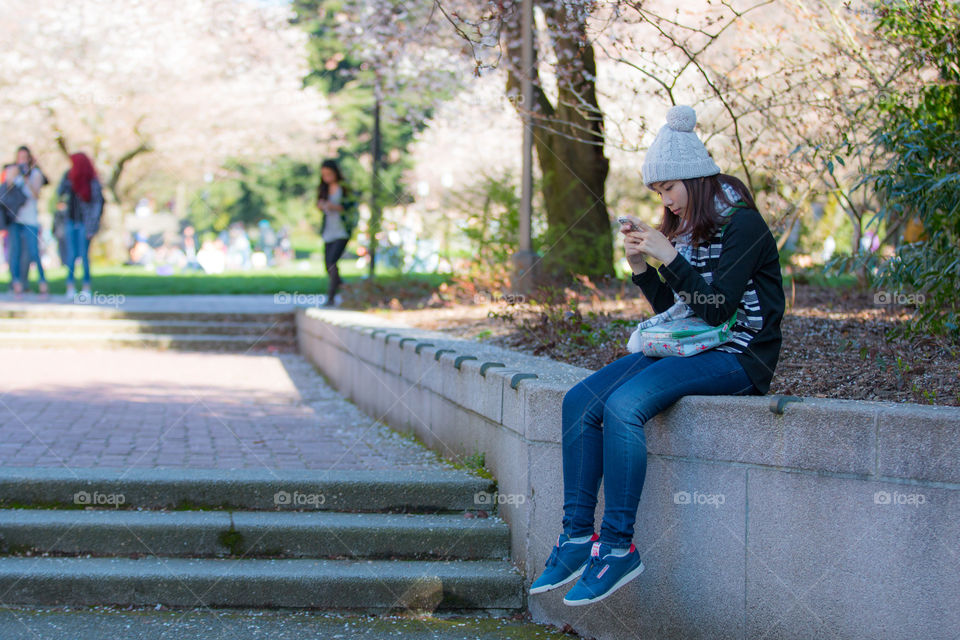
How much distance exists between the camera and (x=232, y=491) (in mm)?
5078

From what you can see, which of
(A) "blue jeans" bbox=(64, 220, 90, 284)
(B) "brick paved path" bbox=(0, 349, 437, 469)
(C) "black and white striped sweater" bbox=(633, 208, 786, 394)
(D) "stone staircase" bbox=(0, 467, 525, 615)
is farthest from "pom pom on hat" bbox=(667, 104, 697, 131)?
(A) "blue jeans" bbox=(64, 220, 90, 284)

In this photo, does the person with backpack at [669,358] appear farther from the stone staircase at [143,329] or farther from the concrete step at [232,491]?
the stone staircase at [143,329]

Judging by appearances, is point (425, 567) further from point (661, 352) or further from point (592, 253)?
point (592, 253)

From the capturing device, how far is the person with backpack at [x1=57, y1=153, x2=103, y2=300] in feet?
43.8

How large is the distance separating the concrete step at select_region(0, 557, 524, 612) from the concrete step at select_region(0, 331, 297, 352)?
739cm

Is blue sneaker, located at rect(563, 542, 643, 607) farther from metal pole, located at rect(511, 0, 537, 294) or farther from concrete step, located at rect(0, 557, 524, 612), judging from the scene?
metal pole, located at rect(511, 0, 537, 294)

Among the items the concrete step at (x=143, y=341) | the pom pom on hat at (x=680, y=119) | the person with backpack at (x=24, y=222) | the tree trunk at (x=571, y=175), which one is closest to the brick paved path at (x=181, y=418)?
the concrete step at (x=143, y=341)

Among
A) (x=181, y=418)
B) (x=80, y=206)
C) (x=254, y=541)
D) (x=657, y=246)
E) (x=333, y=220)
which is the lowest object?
(x=254, y=541)

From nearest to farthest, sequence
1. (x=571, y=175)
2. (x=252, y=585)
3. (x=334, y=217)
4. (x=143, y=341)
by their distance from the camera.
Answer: (x=252, y=585) < (x=571, y=175) < (x=143, y=341) < (x=334, y=217)

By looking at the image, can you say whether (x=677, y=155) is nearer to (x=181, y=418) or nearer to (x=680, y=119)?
(x=680, y=119)

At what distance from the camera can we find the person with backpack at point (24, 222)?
1360 centimetres

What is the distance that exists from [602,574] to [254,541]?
1.85 metres

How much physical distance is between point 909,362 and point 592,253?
18.6ft

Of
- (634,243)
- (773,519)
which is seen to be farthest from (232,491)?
(773,519)
